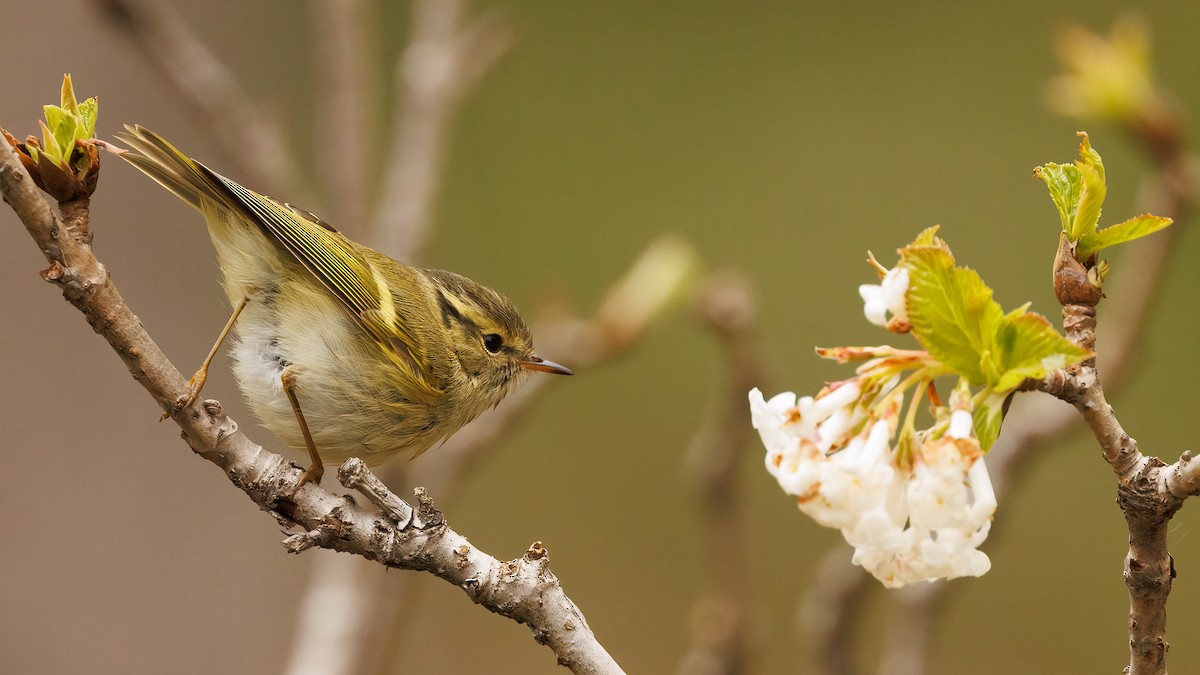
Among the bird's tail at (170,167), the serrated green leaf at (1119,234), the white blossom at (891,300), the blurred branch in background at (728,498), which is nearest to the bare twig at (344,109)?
the bird's tail at (170,167)

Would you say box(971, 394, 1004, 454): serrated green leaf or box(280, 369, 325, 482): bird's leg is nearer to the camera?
box(971, 394, 1004, 454): serrated green leaf

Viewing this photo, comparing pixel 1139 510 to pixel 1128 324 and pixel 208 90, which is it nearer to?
pixel 1128 324

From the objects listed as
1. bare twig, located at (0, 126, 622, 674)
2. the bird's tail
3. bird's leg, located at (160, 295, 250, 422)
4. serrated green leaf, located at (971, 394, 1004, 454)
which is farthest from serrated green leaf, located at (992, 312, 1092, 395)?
the bird's tail

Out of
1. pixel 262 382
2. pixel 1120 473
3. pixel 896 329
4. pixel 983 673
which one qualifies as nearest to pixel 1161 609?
pixel 1120 473

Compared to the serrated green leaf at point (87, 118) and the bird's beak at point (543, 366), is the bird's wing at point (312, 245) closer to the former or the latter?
the bird's beak at point (543, 366)

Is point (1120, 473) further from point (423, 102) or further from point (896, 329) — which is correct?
point (423, 102)

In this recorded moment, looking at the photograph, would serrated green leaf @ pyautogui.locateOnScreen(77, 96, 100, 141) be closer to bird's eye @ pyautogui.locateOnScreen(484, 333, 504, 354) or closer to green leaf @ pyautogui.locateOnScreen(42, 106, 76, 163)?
green leaf @ pyautogui.locateOnScreen(42, 106, 76, 163)
